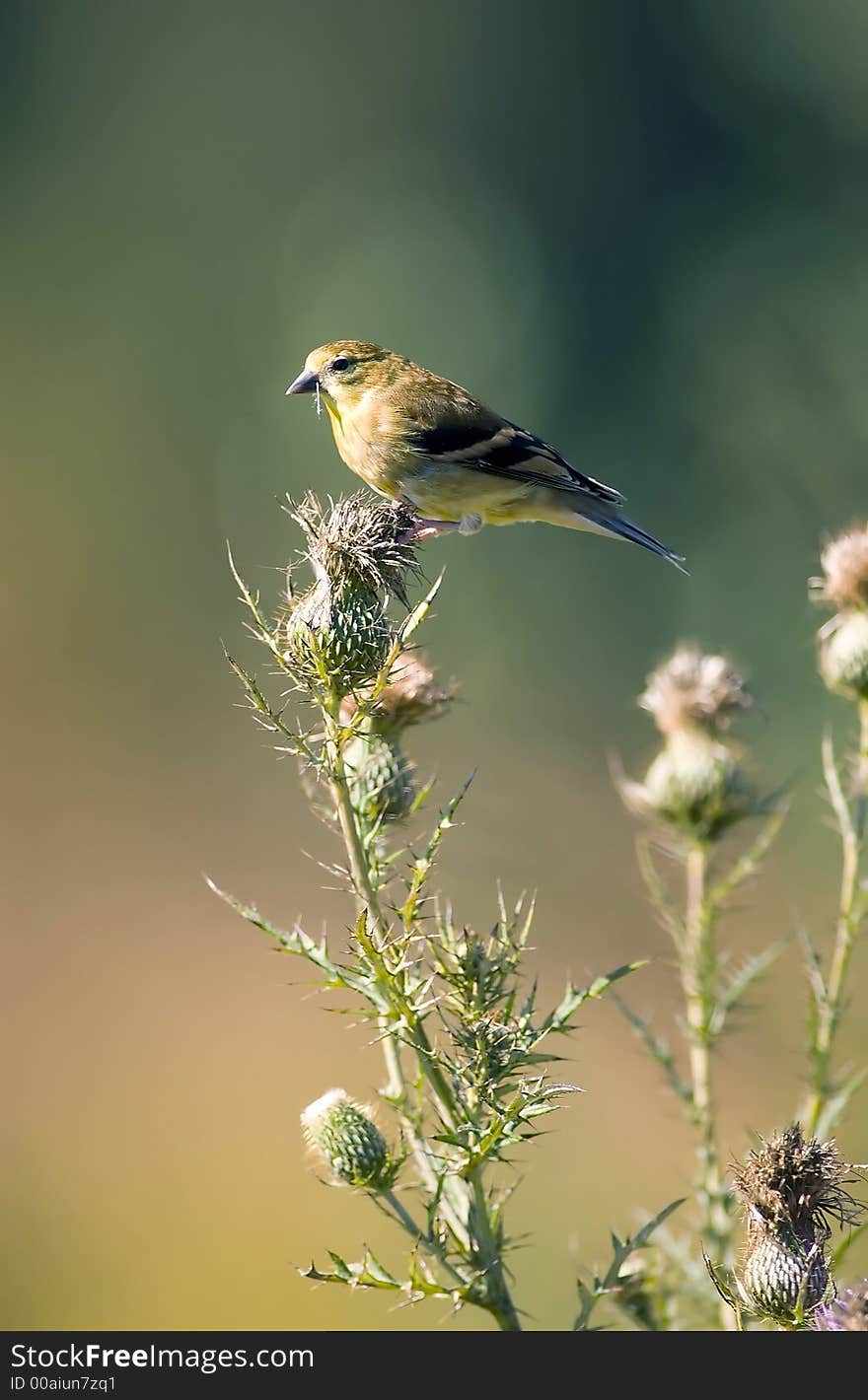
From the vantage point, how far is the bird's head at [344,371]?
471 centimetres

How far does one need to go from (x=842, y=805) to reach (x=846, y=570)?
Result: 747mm

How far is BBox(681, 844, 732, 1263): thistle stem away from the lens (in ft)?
9.52

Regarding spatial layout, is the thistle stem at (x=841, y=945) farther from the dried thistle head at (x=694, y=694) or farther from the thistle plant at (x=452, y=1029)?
the dried thistle head at (x=694, y=694)

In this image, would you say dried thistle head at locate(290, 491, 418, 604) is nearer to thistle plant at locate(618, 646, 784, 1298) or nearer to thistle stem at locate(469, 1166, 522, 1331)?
thistle plant at locate(618, 646, 784, 1298)

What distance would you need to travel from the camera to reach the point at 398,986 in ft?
7.86

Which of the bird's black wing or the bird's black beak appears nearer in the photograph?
the bird's black wing

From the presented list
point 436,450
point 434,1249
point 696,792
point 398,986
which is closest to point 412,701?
point 696,792

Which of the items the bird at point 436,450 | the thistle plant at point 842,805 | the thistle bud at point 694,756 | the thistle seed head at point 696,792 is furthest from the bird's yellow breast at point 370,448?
the thistle plant at point 842,805

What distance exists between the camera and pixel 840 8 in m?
18.4

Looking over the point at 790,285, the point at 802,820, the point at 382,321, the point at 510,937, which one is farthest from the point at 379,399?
the point at 790,285

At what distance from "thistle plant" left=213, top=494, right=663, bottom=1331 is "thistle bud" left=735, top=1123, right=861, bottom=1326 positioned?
7.7 inches

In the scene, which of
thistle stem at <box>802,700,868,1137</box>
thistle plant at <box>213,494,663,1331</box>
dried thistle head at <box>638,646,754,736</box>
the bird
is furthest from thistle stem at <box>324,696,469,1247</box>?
the bird

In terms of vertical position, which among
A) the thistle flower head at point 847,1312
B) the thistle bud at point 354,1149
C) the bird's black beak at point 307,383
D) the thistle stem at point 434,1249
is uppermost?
the bird's black beak at point 307,383

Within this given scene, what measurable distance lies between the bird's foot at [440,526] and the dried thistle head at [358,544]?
0.25m
